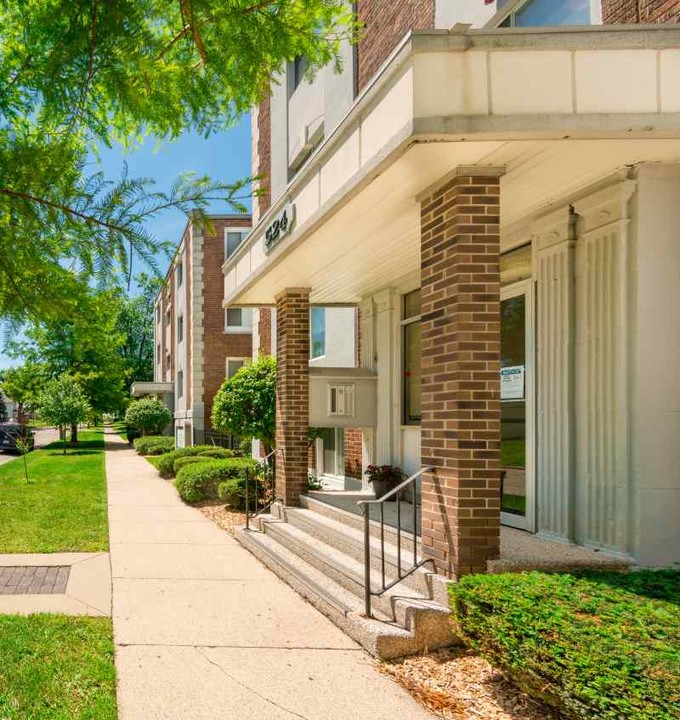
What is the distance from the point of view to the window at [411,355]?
1037cm

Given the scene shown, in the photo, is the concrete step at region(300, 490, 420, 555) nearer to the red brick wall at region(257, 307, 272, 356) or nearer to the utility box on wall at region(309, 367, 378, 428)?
the utility box on wall at region(309, 367, 378, 428)

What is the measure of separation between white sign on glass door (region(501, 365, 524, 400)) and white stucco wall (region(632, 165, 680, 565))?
1777 millimetres

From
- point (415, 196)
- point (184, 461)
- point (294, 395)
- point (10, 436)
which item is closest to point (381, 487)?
point (294, 395)

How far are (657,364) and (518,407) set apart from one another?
6.46 ft

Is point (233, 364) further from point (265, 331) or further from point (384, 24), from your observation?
point (384, 24)

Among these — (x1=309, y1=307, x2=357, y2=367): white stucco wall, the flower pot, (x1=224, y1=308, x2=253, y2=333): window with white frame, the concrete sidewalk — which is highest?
(x1=224, y1=308, x2=253, y2=333): window with white frame

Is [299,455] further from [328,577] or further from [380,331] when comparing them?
[328,577]

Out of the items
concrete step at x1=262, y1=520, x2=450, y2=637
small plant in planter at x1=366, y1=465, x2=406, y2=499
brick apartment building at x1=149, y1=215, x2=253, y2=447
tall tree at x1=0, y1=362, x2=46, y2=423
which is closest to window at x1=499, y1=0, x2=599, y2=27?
concrete step at x1=262, y1=520, x2=450, y2=637

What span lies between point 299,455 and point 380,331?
231 centimetres

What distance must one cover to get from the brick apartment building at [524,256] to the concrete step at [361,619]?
27mm

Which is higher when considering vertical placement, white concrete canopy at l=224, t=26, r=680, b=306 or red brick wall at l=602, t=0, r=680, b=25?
red brick wall at l=602, t=0, r=680, b=25

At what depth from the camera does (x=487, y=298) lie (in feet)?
18.1

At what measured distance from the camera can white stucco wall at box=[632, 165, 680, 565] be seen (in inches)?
222

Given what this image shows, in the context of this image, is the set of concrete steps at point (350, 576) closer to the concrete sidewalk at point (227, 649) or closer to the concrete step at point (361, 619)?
the concrete step at point (361, 619)
